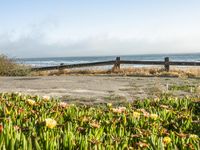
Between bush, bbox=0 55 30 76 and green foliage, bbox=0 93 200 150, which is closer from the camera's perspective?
green foliage, bbox=0 93 200 150

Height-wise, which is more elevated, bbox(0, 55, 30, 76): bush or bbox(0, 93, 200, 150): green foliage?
bbox(0, 93, 200, 150): green foliage

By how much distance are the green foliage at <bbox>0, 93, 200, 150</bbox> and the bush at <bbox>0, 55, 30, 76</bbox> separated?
60.1 feet

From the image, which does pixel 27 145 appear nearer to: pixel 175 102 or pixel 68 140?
pixel 68 140

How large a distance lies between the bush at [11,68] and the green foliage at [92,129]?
18.3 metres

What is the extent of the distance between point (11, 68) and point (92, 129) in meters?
22.0

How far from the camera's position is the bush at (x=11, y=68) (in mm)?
25734

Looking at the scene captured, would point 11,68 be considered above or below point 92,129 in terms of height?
below

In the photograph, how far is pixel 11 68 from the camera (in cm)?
2611

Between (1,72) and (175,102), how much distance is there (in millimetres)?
18493

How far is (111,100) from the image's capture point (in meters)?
11.1

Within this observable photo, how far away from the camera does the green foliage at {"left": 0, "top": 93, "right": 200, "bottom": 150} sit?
357 centimetres

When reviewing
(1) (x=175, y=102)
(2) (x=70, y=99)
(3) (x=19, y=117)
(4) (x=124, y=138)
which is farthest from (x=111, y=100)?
(4) (x=124, y=138)

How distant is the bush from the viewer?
25.7m

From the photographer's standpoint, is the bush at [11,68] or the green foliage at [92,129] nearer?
the green foliage at [92,129]
